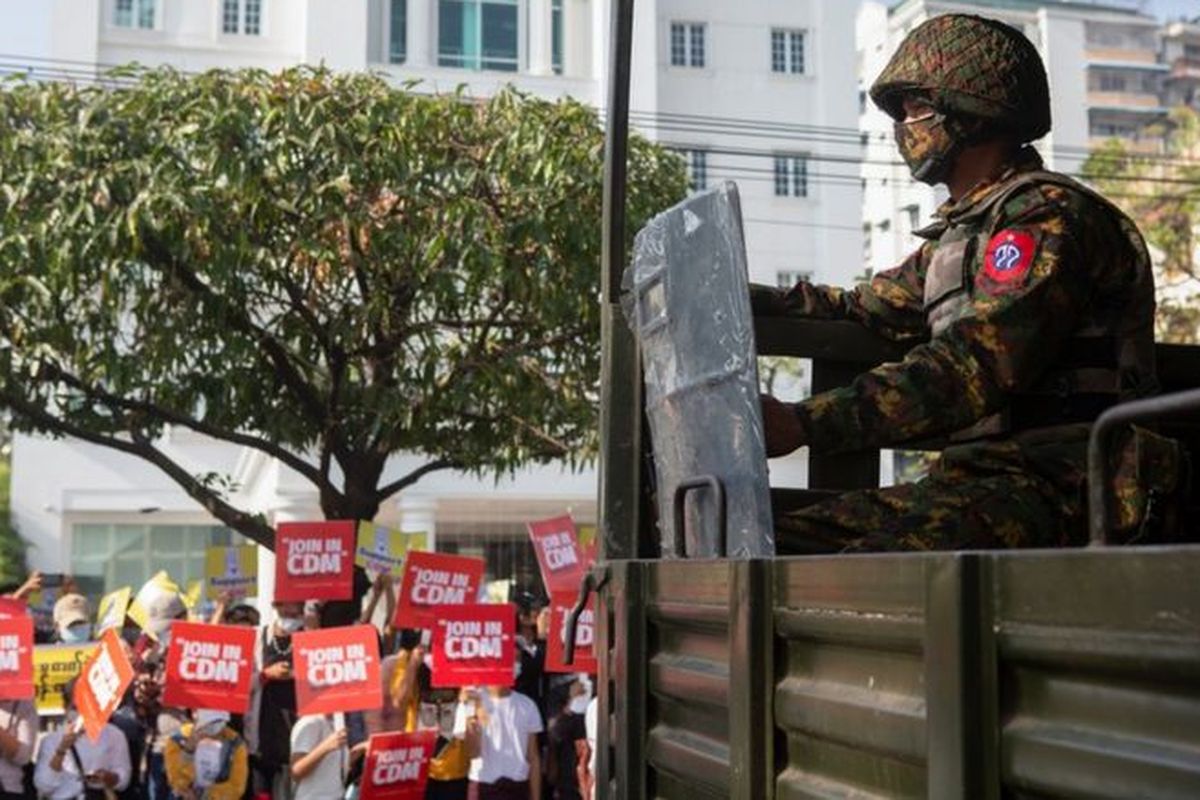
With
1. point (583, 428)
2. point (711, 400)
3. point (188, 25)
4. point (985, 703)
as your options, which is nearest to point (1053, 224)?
point (711, 400)

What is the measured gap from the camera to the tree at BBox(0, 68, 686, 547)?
1062 centimetres

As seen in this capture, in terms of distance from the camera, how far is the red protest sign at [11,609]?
8.98 metres

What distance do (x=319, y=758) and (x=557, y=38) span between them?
22.0m

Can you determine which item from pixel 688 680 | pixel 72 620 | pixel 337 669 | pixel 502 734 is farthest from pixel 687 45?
pixel 688 680

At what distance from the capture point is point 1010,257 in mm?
2377

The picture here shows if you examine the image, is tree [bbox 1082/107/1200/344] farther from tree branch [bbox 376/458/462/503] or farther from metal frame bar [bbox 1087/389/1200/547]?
metal frame bar [bbox 1087/389/1200/547]

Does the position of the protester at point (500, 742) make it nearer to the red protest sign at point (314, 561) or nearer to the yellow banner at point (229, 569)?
the red protest sign at point (314, 561)

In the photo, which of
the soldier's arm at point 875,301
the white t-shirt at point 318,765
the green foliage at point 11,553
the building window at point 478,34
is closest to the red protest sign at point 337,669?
the white t-shirt at point 318,765

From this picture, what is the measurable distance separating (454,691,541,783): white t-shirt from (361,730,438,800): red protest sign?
68cm

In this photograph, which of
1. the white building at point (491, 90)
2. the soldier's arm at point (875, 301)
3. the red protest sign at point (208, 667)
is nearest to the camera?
the soldier's arm at point (875, 301)

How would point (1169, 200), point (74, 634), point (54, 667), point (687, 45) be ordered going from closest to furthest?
1. point (54, 667)
2. point (74, 634)
3. point (1169, 200)
4. point (687, 45)

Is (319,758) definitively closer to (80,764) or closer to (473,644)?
(473,644)

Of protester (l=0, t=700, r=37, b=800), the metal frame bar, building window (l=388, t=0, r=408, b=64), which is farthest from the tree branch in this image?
building window (l=388, t=0, r=408, b=64)

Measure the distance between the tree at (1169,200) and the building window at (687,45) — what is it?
26.3 ft
